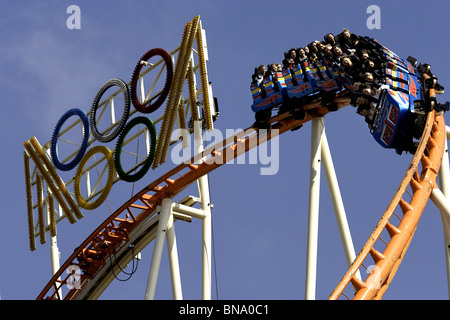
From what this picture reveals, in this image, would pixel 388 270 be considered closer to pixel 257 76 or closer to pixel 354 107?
pixel 354 107

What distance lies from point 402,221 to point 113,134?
681 centimetres

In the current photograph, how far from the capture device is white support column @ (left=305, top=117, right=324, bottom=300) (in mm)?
13852

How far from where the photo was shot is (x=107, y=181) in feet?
57.9

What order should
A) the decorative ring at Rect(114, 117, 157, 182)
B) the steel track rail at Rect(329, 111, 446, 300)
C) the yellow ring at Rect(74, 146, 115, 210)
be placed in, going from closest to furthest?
the steel track rail at Rect(329, 111, 446, 300), the decorative ring at Rect(114, 117, 157, 182), the yellow ring at Rect(74, 146, 115, 210)

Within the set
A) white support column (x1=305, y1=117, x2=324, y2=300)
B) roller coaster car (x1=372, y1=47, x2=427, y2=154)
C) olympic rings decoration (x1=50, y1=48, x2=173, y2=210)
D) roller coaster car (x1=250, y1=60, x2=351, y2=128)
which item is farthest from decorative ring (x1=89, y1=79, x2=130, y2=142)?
roller coaster car (x1=372, y1=47, x2=427, y2=154)

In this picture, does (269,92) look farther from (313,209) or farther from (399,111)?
(399,111)

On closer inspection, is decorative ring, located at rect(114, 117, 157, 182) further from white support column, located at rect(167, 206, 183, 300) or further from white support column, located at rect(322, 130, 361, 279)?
white support column, located at rect(322, 130, 361, 279)

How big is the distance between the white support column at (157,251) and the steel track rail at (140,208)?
452mm

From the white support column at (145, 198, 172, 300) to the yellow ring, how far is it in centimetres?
150

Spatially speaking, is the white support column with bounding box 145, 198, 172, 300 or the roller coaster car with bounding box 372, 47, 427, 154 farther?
the white support column with bounding box 145, 198, 172, 300

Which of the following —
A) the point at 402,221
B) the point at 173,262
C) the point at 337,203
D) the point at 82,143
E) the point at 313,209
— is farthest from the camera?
the point at 82,143

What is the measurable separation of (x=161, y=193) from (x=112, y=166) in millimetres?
1214

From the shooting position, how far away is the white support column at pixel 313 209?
13.9 meters

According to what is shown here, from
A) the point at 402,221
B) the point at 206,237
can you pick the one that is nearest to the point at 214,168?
the point at 206,237
